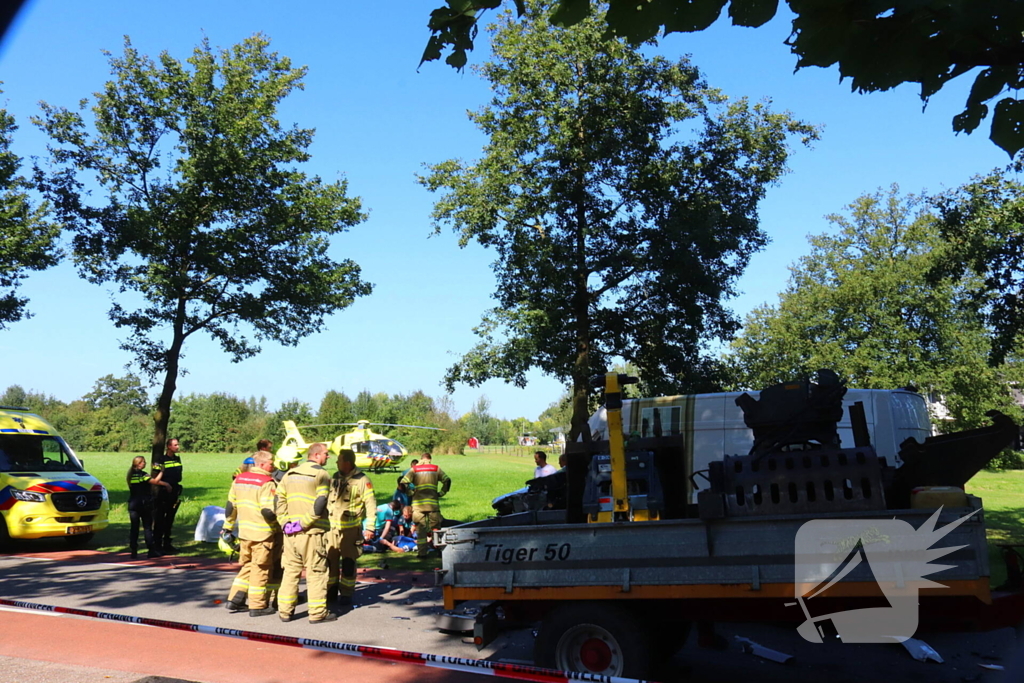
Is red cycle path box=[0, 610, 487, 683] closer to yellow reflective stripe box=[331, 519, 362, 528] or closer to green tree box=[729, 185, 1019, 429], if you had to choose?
yellow reflective stripe box=[331, 519, 362, 528]

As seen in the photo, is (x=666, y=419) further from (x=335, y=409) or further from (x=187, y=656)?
(x=335, y=409)

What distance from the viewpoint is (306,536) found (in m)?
8.49

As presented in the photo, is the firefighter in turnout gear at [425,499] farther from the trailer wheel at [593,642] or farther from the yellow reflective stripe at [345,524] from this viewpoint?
the trailer wheel at [593,642]

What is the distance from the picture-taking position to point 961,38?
10.5 feet

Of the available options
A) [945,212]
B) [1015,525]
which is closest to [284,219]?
[945,212]

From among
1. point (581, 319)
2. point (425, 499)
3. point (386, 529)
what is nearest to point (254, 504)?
point (425, 499)

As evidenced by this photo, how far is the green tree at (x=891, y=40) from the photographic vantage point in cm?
318

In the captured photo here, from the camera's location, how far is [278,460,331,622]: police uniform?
27.6 feet

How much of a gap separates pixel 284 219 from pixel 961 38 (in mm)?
22687

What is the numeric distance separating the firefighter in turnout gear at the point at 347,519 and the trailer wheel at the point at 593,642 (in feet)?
12.7

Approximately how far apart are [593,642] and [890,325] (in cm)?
3603

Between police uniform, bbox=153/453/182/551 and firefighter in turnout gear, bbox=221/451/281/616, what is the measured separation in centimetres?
482

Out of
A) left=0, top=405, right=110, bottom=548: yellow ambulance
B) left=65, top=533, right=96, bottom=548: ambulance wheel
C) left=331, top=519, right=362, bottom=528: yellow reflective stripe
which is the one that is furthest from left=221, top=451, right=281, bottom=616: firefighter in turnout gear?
left=65, top=533, right=96, bottom=548: ambulance wheel

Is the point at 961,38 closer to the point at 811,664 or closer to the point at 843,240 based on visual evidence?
the point at 811,664
